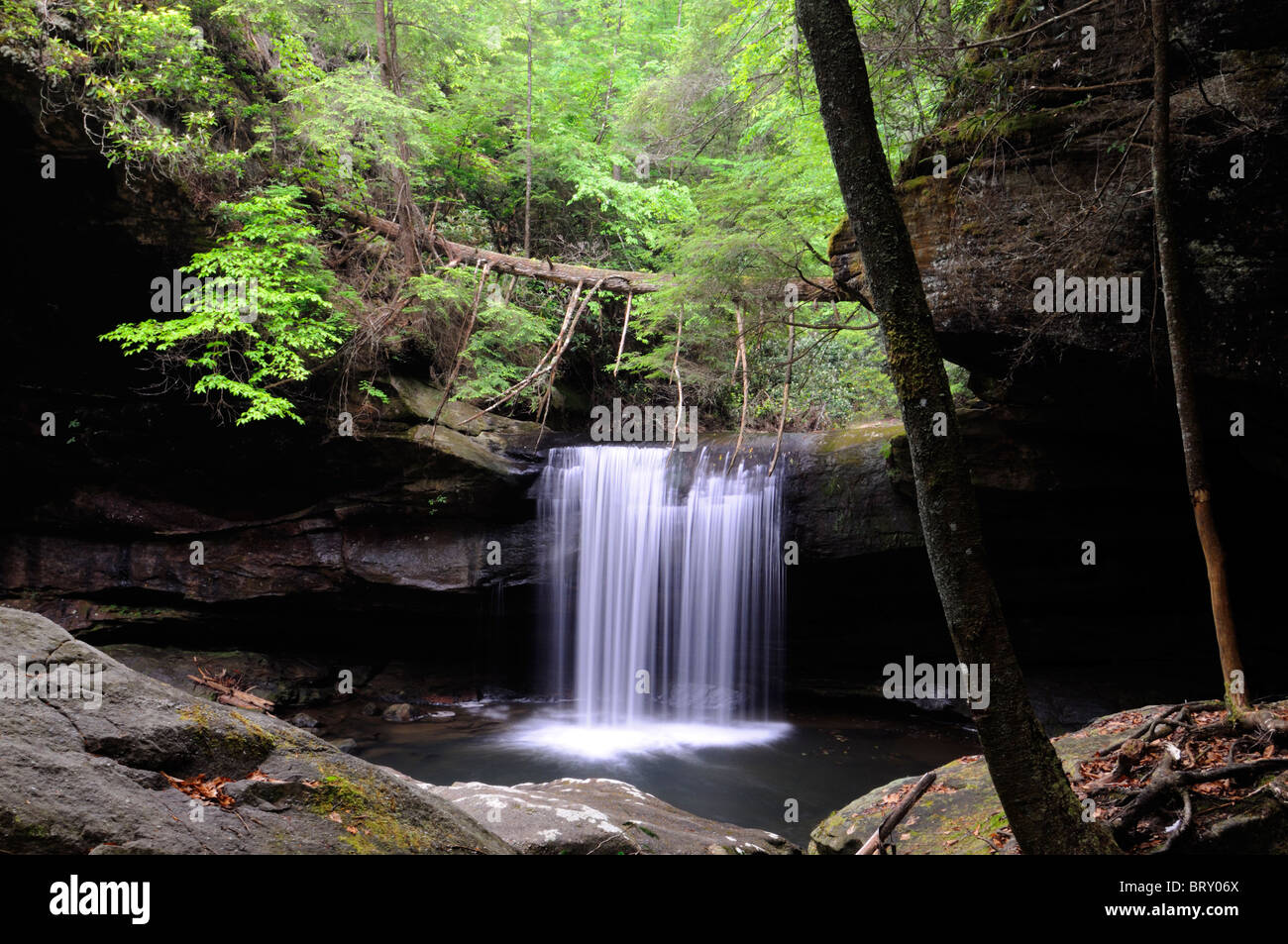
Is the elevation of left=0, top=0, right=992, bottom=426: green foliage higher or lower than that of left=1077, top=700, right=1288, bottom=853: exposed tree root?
higher

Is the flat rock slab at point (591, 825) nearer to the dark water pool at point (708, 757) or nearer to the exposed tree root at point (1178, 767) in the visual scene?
the exposed tree root at point (1178, 767)

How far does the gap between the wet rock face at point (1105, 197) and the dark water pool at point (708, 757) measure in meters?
6.00

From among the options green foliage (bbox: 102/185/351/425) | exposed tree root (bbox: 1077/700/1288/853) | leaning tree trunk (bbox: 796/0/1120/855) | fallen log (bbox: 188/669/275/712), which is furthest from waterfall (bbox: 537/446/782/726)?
leaning tree trunk (bbox: 796/0/1120/855)

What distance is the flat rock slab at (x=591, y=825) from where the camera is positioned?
491cm

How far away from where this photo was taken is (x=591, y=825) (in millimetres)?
5145

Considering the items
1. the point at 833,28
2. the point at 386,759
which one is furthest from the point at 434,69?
the point at 833,28

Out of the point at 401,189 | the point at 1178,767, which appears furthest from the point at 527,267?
the point at 1178,767

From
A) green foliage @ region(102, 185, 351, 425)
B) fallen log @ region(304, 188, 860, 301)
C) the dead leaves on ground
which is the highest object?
fallen log @ region(304, 188, 860, 301)

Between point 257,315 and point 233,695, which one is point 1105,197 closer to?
point 257,315

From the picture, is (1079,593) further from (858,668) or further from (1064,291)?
A: (1064,291)

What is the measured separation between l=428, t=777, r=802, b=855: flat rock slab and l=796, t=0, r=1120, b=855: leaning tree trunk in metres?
2.45

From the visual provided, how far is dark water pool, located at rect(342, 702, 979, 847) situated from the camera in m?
9.83

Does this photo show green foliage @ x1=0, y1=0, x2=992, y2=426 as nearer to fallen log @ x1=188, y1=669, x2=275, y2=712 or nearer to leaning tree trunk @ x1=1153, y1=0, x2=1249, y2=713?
leaning tree trunk @ x1=1153, y1=0, x2=1249, y2=713

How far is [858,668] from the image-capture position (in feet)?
43.4
